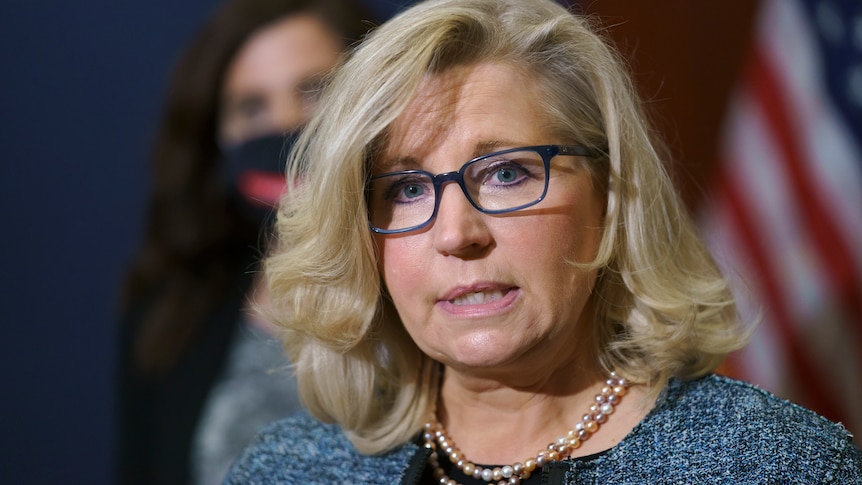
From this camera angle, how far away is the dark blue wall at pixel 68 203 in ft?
9.91

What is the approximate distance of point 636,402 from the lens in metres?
1.48

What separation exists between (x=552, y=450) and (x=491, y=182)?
0.41 m

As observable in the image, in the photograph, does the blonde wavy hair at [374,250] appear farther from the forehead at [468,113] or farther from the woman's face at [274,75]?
the woman's face at [274,75]

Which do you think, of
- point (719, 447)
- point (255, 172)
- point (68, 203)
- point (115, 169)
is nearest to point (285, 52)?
point (255, 172)

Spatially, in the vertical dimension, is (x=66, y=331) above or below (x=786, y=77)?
below

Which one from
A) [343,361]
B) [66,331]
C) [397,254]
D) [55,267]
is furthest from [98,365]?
[397,254]

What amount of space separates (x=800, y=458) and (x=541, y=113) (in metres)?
0.59

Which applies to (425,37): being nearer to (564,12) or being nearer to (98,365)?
(564,12)

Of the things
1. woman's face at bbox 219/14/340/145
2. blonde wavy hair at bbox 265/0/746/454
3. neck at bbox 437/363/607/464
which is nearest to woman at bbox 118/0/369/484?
woman's face at bbox 219/14/340/145

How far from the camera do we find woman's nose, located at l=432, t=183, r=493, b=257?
1.31 m

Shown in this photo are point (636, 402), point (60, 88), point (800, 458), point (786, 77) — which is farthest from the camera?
point (60, 88)

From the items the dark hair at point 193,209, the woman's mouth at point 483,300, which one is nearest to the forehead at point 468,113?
the woman's mouth at point 483,300

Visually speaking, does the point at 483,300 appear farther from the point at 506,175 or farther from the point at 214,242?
the point at 214,242

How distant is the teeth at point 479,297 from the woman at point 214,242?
130 centimetres
